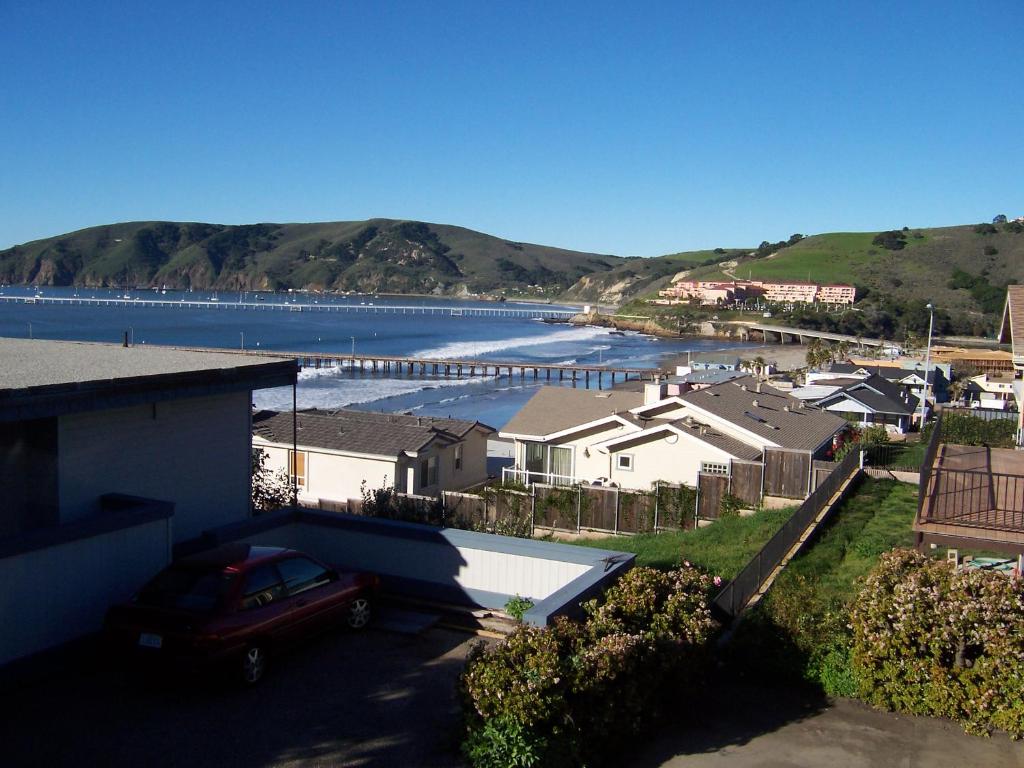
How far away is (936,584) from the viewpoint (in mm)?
8445

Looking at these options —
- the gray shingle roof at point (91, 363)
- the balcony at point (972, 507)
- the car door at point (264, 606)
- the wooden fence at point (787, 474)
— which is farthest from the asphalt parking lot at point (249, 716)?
the wooden fence at point (787, 474)

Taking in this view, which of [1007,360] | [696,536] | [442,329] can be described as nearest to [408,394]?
[1007,360]

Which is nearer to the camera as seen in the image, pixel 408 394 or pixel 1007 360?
pixel 408 394

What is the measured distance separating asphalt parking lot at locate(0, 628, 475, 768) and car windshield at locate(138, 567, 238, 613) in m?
0.67

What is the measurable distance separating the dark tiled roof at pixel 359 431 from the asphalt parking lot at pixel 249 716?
691 inches

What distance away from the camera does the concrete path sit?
7312mm

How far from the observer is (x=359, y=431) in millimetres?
27250

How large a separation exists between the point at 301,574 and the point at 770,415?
22.3 meters

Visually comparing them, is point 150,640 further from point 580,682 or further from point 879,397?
point 879,397

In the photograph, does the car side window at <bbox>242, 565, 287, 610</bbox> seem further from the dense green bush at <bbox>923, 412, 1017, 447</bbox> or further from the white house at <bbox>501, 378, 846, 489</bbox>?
the dense green bush at <bbox>923, 412, 1017, 447</bbox>

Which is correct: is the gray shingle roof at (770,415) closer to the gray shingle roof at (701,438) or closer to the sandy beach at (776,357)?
the gray shingle roof at (701,438)

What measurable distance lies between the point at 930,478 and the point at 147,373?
1017 centimetres

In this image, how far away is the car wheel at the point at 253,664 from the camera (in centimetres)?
776

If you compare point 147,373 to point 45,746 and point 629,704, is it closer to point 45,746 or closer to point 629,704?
point 45,746
